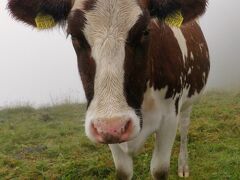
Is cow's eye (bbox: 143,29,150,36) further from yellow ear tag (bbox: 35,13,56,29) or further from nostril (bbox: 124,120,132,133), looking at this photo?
yellow ear tag (bbox: 35,13,56,29)

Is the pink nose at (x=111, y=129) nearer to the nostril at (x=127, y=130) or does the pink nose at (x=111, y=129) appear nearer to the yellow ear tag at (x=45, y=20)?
the nostril at (x=127, y=130)

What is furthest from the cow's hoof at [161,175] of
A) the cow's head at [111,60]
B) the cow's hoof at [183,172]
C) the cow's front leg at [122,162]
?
the cow's head at [111,60]

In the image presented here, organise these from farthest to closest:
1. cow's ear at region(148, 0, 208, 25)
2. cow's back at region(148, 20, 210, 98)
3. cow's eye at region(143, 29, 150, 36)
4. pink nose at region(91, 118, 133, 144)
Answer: cow's back at region(148, 20, 210, 98) < cow's ear at region(148, 0, 208, 25) < cow's eye at region(143, 29, 150, 36) < pink nose at region(91, 118, 133, 144)

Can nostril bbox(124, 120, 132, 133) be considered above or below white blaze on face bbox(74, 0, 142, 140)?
below

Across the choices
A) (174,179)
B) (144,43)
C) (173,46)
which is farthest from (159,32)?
(174,179)

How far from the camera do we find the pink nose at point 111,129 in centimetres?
302

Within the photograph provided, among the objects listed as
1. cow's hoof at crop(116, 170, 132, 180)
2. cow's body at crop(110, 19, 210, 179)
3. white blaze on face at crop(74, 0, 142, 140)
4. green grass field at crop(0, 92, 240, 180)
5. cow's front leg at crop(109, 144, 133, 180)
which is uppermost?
white blaze on face at crop(74, 0, 142, 140)

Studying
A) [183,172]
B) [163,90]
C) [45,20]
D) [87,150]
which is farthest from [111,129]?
[87,150]

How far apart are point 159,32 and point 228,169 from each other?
225cm

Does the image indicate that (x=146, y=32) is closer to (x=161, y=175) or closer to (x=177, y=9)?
(x=177, y=9)

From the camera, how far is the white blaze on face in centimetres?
313

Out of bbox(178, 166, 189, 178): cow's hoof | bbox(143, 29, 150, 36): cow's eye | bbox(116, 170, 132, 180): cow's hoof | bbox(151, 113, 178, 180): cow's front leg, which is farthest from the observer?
bbox(178, 166, 189, 178): cow's hoof

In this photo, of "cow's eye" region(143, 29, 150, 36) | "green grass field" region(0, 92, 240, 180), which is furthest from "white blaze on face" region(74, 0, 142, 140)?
"green grass field" region(0, 92, 240, 180)

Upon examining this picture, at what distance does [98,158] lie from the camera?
6.36 metres
